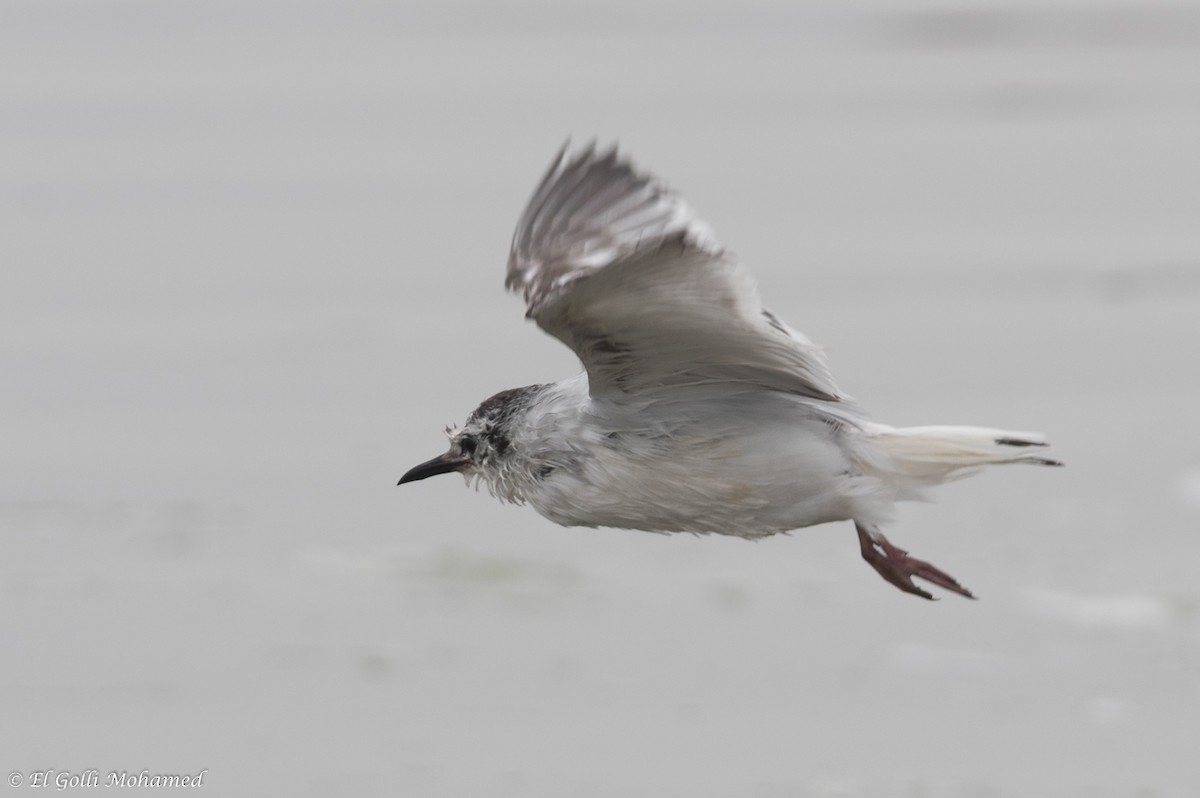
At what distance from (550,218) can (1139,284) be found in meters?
11.0

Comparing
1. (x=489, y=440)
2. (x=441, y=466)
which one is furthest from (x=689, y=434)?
(x=441, y=466)

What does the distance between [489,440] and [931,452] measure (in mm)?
1490

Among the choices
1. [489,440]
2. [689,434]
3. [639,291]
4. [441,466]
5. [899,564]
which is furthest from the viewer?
[441,466]

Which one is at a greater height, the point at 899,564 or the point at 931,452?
the point at 931,452

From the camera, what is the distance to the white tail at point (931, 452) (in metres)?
7.64

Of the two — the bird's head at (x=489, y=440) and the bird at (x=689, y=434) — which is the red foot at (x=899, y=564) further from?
the bird's head at (x=489, y=440)

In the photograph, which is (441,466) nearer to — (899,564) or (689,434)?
(689,434)

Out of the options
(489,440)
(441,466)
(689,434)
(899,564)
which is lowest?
(899,564)

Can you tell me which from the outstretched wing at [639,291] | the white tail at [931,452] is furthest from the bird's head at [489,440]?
the white tail at [931,452]

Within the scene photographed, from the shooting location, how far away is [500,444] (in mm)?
8031

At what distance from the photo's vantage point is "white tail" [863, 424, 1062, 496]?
7.64 metres

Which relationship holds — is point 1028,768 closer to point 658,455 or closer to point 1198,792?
point 1198,792

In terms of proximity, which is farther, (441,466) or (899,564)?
(441,466)

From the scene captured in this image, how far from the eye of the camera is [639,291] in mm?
6852
